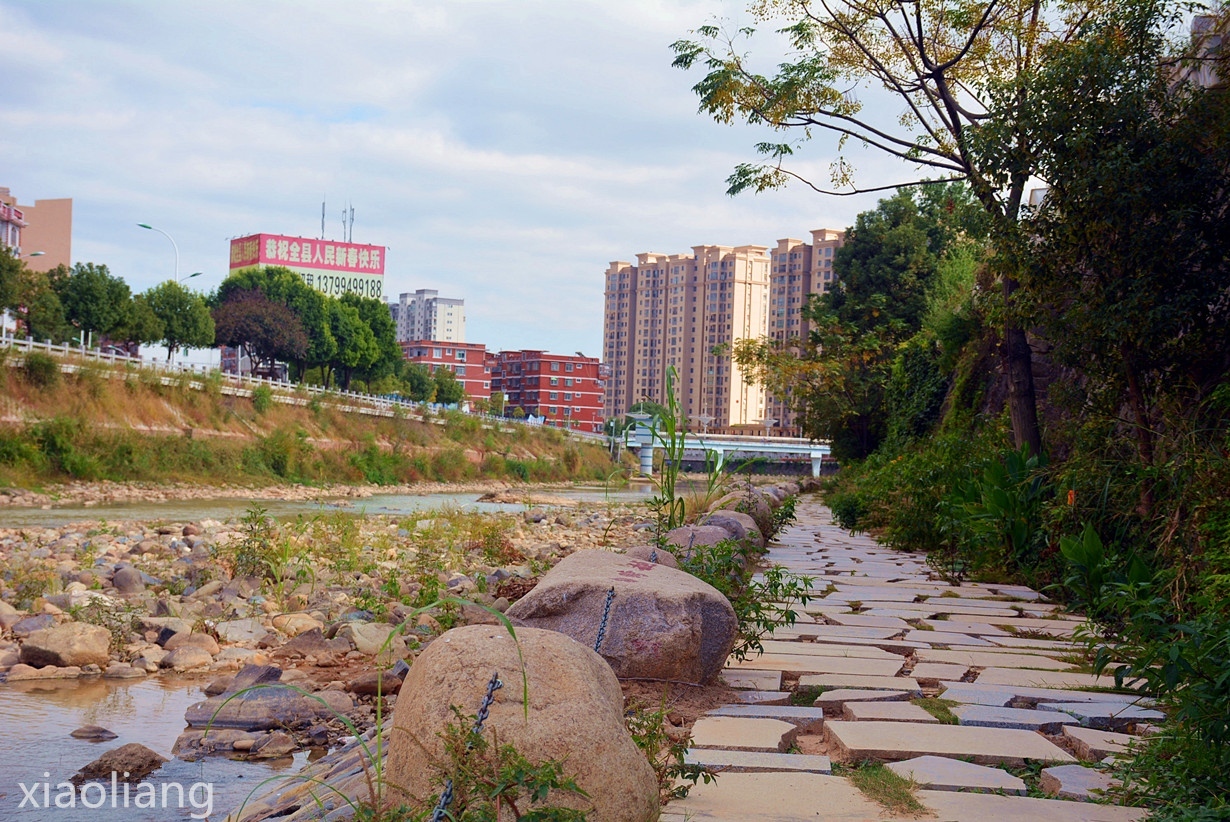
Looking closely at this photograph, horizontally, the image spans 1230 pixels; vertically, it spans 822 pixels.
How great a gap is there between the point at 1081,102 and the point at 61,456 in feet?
81.8

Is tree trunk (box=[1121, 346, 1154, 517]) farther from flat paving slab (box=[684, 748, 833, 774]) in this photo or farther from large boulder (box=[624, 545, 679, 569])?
flat paving slab (box=[684, 748, 833, 774])

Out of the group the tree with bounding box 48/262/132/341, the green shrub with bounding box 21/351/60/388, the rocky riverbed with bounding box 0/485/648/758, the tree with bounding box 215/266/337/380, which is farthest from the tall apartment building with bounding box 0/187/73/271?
the rocky riverbed with bounding box 0/485/648/758

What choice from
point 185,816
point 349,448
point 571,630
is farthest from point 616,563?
point 349,448

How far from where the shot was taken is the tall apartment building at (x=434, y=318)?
5384 inches

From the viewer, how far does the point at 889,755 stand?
290 cm

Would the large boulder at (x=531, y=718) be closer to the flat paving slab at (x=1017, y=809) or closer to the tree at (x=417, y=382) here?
the flat paving slab at (x=1017, y=809)

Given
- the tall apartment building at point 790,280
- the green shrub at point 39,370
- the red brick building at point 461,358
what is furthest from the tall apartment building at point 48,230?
the tall apartment building at point 790,280

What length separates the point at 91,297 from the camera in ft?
125

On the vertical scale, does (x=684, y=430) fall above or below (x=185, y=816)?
above

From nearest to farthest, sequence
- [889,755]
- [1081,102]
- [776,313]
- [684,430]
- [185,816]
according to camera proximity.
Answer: [889,755] < [185,816] < [684,430] < [1081,102] < [776,313]

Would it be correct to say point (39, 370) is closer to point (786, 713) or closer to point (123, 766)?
point (123, 766)

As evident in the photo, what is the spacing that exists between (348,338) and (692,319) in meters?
44.9

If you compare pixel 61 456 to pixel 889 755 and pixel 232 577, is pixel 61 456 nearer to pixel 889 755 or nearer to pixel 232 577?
pixel 232 577

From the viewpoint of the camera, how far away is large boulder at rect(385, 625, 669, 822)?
1.99 m
